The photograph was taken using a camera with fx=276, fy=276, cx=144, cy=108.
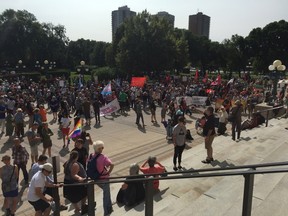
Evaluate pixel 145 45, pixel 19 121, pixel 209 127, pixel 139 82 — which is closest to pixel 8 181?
pixel 209 127

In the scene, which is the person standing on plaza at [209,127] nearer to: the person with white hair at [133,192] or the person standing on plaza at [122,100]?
the person with white hair at [133,192]

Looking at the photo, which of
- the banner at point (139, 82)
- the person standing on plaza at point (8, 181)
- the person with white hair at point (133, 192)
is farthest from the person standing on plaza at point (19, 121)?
the banner at point (139, 82)

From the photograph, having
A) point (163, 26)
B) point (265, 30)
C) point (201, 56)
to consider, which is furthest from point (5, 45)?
point (265, 30)

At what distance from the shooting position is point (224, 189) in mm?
5609

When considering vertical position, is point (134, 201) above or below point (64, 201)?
above

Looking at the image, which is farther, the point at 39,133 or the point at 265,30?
the point at 265,30

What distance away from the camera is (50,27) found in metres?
62.2

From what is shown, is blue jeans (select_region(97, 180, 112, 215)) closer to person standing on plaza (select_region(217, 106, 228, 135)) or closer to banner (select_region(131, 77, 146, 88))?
person standing on plaza (select_region(217, 106, 228, 135))

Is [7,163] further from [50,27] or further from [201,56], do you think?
[201,56]

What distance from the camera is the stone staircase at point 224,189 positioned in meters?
4.60

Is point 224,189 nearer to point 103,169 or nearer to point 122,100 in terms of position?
point 103,169

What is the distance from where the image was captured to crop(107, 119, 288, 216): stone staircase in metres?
4.60

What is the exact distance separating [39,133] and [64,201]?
10.6 feet

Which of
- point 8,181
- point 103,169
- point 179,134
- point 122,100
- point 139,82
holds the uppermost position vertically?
point 139,82
